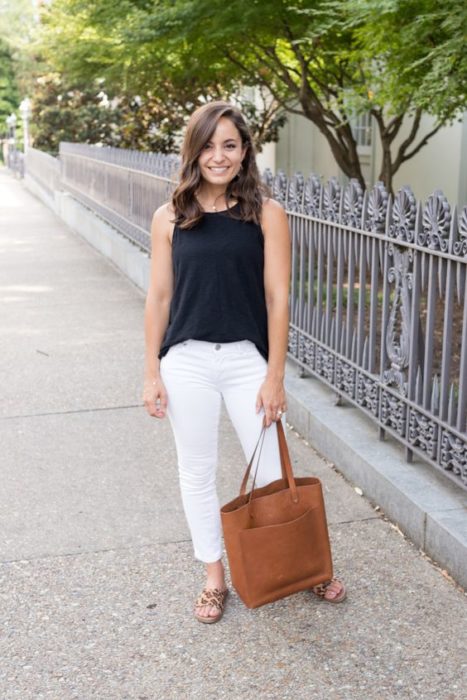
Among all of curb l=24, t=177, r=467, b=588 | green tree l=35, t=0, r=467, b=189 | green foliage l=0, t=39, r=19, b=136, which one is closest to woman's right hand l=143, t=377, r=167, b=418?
curb l=24, t=177, r=467, b=588

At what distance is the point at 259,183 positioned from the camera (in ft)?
12.0

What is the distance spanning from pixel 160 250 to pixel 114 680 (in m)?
1.48

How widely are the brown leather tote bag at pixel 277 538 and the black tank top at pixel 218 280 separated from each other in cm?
42

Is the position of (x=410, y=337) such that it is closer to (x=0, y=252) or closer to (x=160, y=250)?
(x=160, y=250)

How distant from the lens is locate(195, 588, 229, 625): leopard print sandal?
3.88m

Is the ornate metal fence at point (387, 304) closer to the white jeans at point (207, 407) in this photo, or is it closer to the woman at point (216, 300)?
the woman at point (216, 300)

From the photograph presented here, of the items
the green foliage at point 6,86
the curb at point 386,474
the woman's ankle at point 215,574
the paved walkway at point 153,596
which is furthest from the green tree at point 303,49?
the green foliage at point 6,86

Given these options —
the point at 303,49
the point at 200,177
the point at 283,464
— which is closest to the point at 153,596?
the point at 283,464

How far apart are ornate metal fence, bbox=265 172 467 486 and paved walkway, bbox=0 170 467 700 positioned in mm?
467

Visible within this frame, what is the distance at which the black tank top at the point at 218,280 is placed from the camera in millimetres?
3584

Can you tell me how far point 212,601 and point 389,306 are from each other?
2.02m

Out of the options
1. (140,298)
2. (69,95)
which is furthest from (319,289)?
(69,95)

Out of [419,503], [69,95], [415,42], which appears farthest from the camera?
[69,95]

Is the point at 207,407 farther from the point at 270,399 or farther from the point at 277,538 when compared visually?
the point at 277,538
